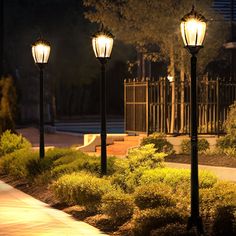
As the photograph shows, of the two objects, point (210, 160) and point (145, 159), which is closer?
point (145, 159)

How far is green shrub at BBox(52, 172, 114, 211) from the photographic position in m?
12.6

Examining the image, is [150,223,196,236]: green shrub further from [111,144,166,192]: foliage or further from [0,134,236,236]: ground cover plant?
[111,144,166,192]: foliage

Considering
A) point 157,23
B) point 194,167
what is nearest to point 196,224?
point 194,167

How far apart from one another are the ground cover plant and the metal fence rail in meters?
5.82

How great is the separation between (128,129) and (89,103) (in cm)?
3523

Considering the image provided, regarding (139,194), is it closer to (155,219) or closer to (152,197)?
(152,197)

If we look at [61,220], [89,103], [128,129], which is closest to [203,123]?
[128,129]

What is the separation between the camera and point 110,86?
60.0 m

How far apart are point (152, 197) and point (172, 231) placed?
5.40ft

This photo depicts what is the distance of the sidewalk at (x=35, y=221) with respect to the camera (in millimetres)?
10977

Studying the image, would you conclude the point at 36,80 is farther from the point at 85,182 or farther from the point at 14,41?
the point at 85,182

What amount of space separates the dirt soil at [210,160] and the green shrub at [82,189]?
4299 mm

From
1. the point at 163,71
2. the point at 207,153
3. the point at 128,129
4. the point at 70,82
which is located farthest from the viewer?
the point at 70,82

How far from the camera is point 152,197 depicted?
437 inches
